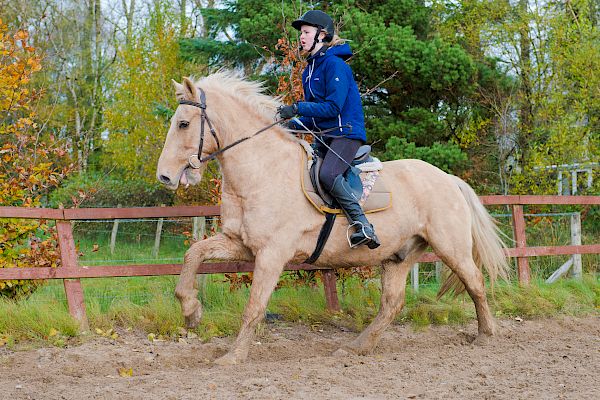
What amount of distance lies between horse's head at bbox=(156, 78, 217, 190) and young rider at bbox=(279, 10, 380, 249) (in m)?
0.70

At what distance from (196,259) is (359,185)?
4.96ft

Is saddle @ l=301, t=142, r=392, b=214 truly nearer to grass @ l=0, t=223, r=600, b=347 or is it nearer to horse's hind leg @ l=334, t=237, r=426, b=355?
horse's hind leg @ l=334, t=237, r=426, b=355

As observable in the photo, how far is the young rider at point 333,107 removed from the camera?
17.9ft

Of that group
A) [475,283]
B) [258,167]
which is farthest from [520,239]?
[258,167]

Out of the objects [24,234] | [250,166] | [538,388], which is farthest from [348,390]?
[24,234]

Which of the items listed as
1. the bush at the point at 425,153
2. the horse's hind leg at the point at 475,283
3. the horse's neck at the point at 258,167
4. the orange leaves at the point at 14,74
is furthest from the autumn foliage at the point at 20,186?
the bush at the point at 425,153

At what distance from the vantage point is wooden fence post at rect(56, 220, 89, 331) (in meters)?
6.19

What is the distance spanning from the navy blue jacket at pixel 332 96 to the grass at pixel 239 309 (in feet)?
7.09

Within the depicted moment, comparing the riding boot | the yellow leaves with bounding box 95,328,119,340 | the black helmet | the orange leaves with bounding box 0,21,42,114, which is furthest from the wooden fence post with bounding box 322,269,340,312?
the orange leaves with bounding box 0,21,42,114

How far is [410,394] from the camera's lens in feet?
14.4

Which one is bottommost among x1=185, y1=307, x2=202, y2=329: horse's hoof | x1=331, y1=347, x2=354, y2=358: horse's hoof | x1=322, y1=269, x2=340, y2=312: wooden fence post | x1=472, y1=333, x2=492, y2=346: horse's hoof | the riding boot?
x1=472, y1=333, x2=492, y2=346: horse's hoof

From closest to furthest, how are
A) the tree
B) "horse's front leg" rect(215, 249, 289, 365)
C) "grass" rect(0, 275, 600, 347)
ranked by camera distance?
"horse's front leg" rect(215, 249, 289, 365)
"grass" rect(0, 275, 600, 347)
the tree

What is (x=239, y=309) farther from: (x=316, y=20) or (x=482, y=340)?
(x=316, y=20)

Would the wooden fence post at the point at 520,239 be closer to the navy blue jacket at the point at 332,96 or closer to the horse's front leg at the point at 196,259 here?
the navy blue jacket at the point at 332,96
